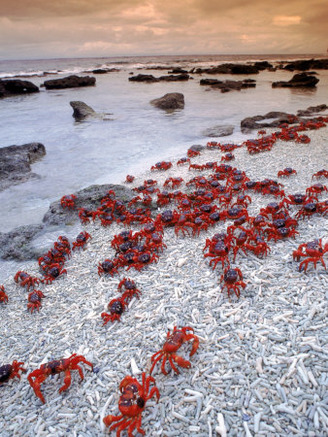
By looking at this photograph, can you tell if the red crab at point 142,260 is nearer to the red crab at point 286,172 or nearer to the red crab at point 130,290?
the red crab at point 130,290

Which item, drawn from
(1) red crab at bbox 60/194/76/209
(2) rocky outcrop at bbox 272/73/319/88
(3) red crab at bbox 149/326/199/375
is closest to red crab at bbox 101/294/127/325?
(3) red crab at bbox 149/326/199/375

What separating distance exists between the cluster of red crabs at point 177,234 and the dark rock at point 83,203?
20 centimetres

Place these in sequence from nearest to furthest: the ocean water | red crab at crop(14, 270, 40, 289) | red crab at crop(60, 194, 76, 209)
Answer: red crab at crop(14, 270, 40, 289) < red crab at crop(60, 194, 76, 209) < the ocean water

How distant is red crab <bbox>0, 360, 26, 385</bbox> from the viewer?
411 cm

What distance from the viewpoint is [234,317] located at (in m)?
4.40

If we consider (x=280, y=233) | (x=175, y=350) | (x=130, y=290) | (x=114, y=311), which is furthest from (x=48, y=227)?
(x=280, y=233)

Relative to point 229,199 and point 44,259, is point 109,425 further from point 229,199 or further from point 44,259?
point 229,199

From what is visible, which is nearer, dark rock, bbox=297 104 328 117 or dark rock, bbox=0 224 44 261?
dark rock, bbox=0 224 44 261

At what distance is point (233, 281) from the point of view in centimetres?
485

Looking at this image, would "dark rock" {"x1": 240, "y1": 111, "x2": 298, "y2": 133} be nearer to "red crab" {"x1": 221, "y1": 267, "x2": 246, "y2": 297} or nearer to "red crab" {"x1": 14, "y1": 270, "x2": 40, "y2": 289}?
"red crab" {"x1": 221, "y1": 267, "x2": 246, "y2": 297}

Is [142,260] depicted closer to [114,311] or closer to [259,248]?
[114,311]

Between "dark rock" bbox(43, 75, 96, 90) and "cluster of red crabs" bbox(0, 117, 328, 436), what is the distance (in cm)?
4917

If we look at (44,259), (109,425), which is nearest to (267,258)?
(109,425)

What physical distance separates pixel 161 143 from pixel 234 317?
1589cm
